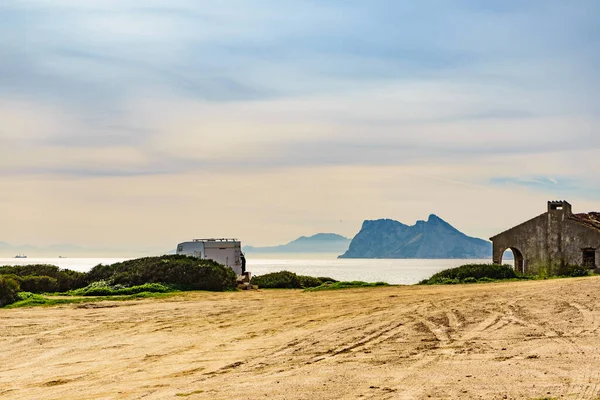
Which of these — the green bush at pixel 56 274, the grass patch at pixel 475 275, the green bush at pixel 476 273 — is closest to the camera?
the green bush at pixel 56 274

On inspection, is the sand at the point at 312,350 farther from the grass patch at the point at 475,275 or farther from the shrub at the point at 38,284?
the grass patch at the point at 475,275

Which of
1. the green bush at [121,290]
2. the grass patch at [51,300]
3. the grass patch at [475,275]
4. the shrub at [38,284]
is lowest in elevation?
the grass patch at [51,300]

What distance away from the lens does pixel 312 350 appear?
1537 cm

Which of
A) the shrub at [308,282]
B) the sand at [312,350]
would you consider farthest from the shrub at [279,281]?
the sand at [312,350]

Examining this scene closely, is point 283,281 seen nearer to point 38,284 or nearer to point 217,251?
point 217,251

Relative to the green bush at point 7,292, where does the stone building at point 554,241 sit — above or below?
above

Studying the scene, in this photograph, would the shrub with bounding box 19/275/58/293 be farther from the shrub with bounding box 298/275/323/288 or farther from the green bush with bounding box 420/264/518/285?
the green bush with bounding box 420/264/518/285

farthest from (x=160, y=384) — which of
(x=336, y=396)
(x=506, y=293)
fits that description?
(x=506, y=293)

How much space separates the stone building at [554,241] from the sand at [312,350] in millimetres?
25991

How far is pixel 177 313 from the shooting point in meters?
23.5

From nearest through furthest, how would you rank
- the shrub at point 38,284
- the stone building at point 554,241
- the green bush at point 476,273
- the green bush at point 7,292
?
the green bush at point 7,292
the shrub at point 38,284
the green bush at point 476,273
the stone building at point 554,241

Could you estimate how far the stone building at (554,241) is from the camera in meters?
50.2

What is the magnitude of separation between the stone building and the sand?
2599 cm

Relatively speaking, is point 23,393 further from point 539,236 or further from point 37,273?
point 539,236
